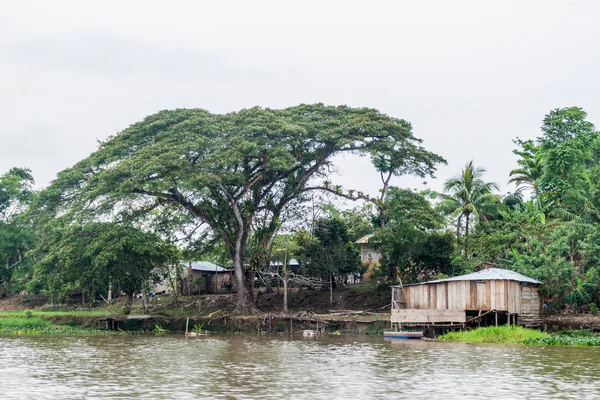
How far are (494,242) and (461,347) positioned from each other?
11.0 metres

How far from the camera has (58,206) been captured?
35344mm

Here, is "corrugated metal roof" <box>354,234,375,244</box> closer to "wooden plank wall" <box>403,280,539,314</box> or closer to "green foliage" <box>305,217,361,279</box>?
"green foliage" <box>305,217,361,279</box>

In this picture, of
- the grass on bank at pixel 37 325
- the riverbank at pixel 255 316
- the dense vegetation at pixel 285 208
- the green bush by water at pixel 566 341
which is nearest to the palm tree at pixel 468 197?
the dense vegetation at pixel 285 208

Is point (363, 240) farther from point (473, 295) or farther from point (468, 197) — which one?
point (473, 295)

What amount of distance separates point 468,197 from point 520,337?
14351mm

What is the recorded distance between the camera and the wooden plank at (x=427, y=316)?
1196 inches

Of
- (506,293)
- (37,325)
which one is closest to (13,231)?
(37,325)

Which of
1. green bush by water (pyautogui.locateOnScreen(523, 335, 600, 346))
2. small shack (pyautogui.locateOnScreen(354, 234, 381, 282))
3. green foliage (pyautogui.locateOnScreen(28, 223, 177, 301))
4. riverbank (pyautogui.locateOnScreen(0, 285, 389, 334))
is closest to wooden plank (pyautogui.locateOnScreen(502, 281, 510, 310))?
green bush by water (pyautogui.locateOnScreen(523, 335, 600, 346))

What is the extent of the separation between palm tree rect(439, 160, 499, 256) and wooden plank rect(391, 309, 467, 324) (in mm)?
10700

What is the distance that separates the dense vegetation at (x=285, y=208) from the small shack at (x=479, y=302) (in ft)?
5.99

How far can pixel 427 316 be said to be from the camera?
30.9m

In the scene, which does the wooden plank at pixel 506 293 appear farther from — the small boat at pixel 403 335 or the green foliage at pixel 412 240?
the green foliage at pixel 412 240

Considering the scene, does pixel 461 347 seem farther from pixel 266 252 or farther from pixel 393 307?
pixel 266 252

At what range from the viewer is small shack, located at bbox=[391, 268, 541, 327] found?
97.5 feet
